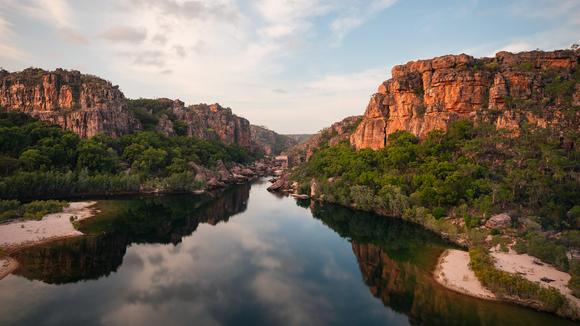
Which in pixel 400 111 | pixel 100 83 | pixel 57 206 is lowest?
pixel 57 206

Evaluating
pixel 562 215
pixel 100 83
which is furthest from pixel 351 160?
pixel 100 83

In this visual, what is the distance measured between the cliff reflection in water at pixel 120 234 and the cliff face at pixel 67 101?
98.1 feet

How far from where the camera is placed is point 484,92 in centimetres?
6159

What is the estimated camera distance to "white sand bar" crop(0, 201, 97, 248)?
3317 centimetres

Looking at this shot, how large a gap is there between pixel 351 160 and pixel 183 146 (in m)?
45.6

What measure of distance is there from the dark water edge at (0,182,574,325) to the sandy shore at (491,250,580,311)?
3604mm

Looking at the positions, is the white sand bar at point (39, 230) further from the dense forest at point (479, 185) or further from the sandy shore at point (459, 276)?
the dense forest at point (479, 185)

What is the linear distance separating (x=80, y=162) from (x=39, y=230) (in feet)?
101

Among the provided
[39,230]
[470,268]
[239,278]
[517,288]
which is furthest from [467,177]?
[39,230]

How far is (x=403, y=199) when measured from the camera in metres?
49.1

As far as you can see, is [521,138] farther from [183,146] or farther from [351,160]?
[183,146]

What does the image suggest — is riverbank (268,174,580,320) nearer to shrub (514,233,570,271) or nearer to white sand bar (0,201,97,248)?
shrub (514,233,570,271)

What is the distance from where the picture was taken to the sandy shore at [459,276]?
84.4 feet

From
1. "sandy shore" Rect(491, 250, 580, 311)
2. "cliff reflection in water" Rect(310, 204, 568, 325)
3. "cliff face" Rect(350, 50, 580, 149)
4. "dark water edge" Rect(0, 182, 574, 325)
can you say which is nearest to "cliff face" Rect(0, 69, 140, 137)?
"dark water edge" Rect(0, 182, 574, 325)
